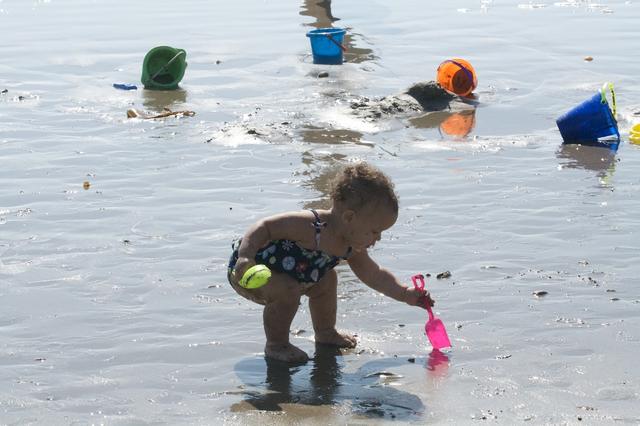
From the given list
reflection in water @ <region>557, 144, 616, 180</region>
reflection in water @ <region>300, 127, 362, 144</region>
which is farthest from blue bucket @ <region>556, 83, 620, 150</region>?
reflection in water @ <region>300, 127, 362, 144</region>

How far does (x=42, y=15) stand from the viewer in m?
14.6

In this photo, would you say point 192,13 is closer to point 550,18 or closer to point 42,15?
point 42,15

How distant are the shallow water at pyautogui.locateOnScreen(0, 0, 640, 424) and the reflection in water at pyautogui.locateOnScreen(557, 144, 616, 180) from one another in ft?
0.08

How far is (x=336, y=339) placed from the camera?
4.34 meters

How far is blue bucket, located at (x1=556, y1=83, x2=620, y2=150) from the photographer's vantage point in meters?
7.57

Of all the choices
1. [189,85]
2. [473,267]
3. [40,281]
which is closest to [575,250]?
[473,267]

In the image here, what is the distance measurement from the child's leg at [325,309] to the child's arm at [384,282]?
120 millimetres

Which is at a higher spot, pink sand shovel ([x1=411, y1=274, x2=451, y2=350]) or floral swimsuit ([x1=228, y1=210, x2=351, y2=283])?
floral swimsuit ([x1=228, y1=210, x2=351, y2=283])

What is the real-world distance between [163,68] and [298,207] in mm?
3965

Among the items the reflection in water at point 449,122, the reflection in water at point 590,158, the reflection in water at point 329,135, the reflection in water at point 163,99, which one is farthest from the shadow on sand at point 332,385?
the reflection in water at point 163,99

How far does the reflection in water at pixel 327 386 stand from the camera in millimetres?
3768

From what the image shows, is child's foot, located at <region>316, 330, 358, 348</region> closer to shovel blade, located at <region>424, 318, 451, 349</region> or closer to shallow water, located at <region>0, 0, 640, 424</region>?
shallow water, located at <region>0, 0, 640, 424</region>

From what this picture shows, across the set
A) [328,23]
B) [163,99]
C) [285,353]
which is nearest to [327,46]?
[163,99]

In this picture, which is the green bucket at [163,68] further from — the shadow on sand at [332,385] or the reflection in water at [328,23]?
the shadow on sand at [332,385]
